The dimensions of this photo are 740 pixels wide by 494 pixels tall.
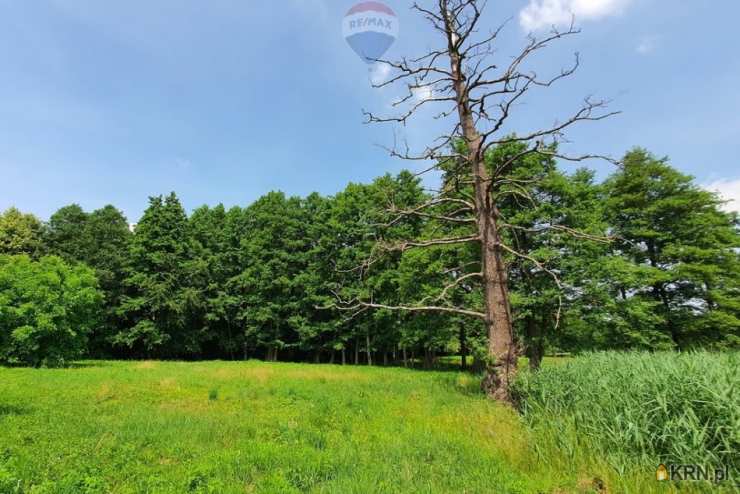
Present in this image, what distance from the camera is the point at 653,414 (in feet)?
17.1

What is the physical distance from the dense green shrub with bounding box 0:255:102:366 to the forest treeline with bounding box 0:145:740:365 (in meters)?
0.09

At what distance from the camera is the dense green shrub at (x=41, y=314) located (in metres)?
21.6

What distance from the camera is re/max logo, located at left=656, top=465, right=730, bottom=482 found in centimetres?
420

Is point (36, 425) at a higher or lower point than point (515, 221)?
lower

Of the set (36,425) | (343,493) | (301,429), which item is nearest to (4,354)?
(36,425)

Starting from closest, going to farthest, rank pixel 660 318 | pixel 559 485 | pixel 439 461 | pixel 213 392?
pixel 559 485
pixel 439 461
pixel 213 392
pixel 660 318

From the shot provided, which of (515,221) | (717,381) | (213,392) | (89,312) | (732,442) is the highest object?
(515,221)

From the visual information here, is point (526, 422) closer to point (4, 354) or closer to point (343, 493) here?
point (343, 493)

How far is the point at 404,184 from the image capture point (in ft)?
113

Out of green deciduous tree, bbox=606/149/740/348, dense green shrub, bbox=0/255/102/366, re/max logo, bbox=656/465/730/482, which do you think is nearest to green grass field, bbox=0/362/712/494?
re/max logo, bbox=656/465/730/482

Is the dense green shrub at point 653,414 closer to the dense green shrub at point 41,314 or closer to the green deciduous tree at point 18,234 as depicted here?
the dense green shrub at point 41,314

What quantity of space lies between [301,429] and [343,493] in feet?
11.0

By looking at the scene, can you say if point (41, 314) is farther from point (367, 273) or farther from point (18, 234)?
point (18, 234)

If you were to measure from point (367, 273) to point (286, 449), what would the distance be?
83.3ft
